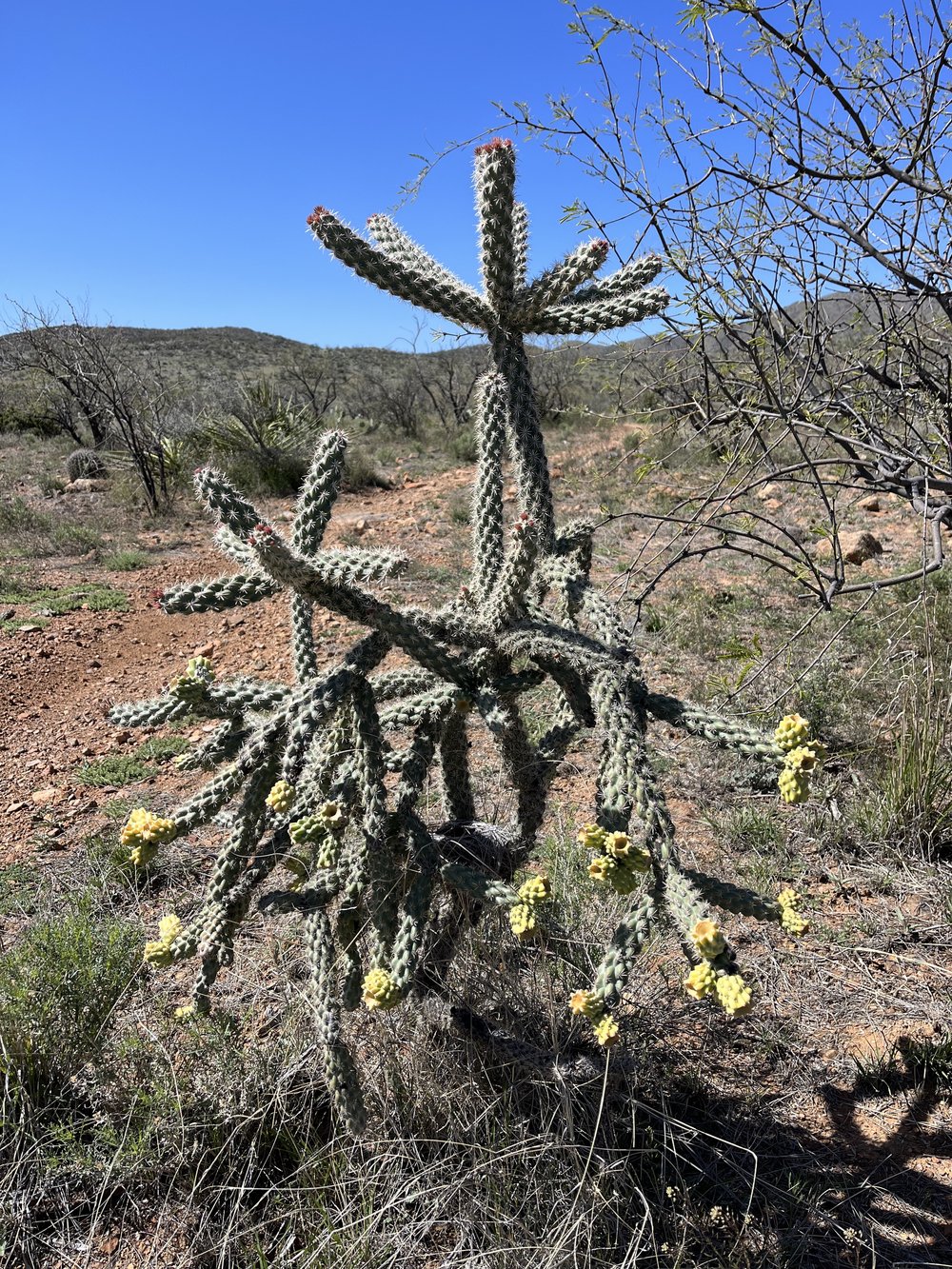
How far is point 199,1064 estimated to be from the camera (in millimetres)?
2256

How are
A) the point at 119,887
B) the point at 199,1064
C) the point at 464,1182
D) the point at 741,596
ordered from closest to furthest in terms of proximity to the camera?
the point at 464,1182 < the point at 199,1064 < the point at 119,887 < the point at 741,596

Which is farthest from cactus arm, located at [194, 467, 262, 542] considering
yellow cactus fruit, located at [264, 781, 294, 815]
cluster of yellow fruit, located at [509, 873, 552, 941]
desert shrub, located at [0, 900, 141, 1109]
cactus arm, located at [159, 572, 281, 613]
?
desert shrub, located at [0, 900, 141, 1109]

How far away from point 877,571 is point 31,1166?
6.58 m

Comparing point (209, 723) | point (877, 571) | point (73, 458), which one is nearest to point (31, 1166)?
point (209, 723)

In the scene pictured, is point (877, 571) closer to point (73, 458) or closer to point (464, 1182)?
point (464, 1182)

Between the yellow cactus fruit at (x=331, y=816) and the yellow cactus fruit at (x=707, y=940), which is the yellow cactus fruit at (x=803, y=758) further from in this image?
the yellow cactus fruit at (x=331, y=816)

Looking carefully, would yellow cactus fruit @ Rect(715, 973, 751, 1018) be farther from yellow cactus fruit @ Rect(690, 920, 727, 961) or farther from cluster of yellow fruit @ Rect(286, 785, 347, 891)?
cluster of yellow fruit @ Rect(286, 785, 347, 891)

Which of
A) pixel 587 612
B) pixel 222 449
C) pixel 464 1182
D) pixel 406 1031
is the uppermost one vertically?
pixel 222 449

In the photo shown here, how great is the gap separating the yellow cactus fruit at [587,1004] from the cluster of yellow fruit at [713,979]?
0.21m

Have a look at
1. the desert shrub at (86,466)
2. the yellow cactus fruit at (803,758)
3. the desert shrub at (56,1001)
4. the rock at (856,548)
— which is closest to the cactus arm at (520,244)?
the yellow cactus fruit at (803,758)

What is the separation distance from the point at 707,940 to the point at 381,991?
66 cm

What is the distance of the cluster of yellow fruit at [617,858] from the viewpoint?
1317 millimetres

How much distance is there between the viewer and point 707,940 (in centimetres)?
117

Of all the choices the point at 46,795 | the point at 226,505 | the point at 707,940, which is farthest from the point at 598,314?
the point at 46,795
